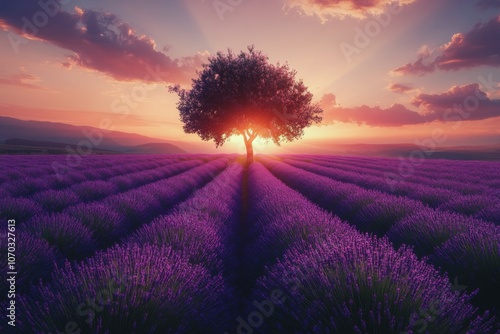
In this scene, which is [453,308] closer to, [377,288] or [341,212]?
[377,288]

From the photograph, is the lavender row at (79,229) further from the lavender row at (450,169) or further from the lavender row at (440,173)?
the lavender row at (450,169)

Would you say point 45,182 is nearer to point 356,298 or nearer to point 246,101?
point 356,298

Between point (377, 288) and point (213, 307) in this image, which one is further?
point (213, 307)

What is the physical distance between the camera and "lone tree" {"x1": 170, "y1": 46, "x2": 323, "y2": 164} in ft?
70.9

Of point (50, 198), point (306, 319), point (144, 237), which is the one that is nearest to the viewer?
point (306, 319)

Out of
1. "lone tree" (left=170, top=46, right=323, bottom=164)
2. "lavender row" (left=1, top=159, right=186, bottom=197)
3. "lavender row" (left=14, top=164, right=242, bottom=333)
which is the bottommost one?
"lavender row" (left=1, top=159, right=186, bottom=197)

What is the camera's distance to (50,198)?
6.04 meters

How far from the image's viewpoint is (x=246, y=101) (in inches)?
854

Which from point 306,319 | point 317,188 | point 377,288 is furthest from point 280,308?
point 317,188

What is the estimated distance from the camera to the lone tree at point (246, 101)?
851 inches

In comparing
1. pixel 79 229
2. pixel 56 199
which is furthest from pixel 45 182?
pixel 79 229

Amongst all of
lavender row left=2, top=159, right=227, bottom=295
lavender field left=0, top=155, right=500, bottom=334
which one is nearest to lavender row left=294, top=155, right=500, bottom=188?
lavender field left=0, top=155, right=500, bottom=334

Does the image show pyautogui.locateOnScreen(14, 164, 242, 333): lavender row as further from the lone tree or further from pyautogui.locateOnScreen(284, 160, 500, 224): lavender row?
the lone tree

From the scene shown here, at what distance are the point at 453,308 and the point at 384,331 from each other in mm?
425
